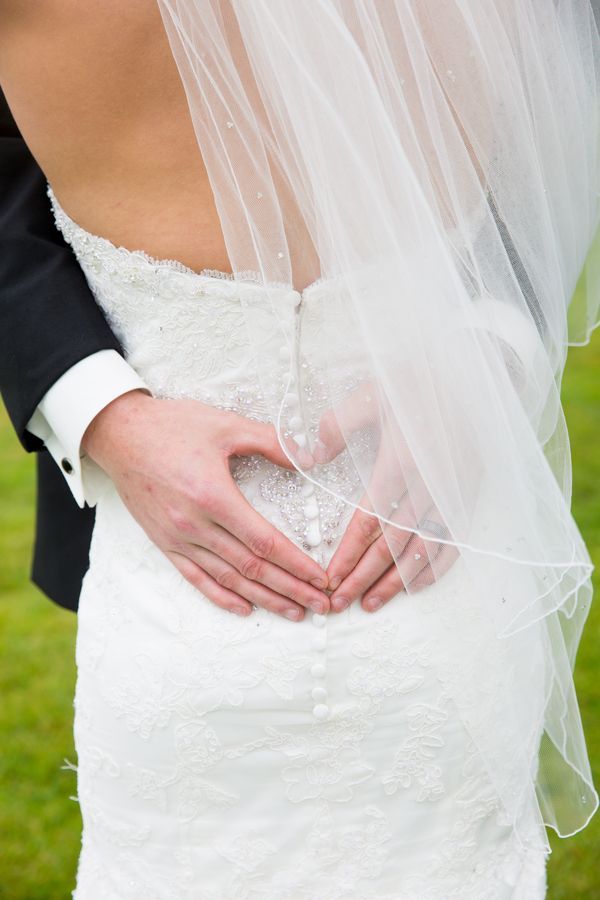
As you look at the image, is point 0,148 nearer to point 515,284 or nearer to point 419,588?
point 515,284

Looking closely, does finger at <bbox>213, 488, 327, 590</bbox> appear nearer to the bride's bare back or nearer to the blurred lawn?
the bride's bare back

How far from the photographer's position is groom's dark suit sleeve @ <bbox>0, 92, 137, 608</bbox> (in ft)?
5.22

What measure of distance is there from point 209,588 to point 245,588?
0.05 metres

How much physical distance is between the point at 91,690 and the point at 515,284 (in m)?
0.83

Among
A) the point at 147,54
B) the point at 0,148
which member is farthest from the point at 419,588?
the point at 0,148

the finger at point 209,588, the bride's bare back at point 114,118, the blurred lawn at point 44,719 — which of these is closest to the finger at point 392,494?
the finger at point 209,588

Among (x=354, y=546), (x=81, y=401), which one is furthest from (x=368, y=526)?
(x=81, y=401)

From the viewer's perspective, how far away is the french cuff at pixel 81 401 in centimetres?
154

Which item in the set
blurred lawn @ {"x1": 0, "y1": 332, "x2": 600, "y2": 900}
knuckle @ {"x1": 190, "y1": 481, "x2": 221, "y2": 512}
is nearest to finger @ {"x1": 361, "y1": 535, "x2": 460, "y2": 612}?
knuckle @ {"x1": 190, "y1": 481, "x2": 221, "y2": 512}

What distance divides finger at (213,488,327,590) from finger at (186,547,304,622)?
0.04 meters

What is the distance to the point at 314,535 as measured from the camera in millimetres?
1473

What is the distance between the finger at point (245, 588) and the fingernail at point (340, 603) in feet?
0.15

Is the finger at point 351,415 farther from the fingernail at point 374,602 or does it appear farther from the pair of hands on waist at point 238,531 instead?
the fingernail at point 374,602

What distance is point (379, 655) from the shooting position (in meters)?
1.43
